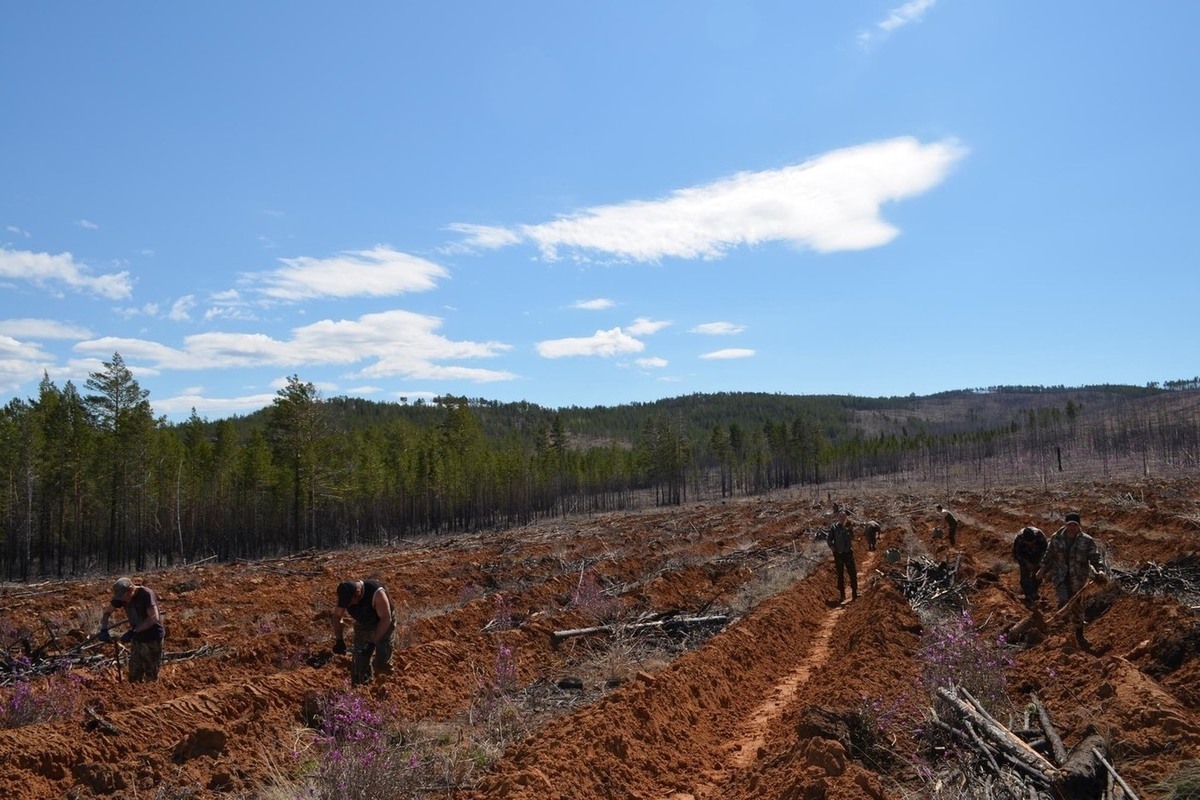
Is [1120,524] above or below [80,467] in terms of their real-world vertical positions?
below

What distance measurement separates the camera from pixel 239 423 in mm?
157500

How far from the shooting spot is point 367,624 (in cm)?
923

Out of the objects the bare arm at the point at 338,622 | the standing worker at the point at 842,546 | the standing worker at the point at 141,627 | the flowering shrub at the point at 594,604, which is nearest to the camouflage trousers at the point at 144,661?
the standing worker at the point at 141,627

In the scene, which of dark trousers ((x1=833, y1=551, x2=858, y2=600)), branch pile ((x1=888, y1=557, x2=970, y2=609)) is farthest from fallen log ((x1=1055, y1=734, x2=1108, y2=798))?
dark trousers ((x1=833, y1=551, x2=858, y2=600))

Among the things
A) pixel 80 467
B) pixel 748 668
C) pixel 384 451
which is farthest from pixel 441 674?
pixel 384 451

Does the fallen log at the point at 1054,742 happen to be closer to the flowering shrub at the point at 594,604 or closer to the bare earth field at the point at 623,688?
the bare earth field at the point at 623,688

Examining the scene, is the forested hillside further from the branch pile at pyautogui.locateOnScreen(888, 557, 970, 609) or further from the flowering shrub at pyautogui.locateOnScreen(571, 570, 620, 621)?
the branch pile at pyautogui.locateOnScreen(888, 557, 970, 609)

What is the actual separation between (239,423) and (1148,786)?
566ft

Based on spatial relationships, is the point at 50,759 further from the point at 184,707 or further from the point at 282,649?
the point at 282,649

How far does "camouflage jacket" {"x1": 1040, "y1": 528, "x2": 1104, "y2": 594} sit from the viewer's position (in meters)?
10.6

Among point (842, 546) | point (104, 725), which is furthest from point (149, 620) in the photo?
point (842, 546)

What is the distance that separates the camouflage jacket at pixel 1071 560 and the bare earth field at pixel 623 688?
370 millimetres

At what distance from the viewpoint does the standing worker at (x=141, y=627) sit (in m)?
9.75

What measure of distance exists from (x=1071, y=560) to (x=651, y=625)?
6340mm
